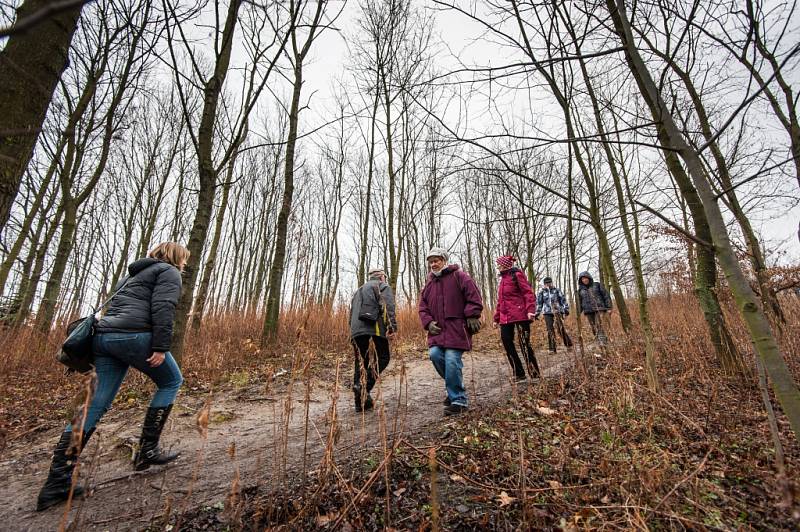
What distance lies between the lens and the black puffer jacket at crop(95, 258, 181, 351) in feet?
8.16

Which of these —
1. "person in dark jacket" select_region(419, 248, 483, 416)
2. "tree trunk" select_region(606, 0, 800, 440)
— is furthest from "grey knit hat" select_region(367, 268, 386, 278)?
"tree trunk" select_region(606, 0, 800, 440)

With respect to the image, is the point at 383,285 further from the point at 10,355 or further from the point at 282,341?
the point at 10,355

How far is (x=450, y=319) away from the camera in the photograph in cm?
373

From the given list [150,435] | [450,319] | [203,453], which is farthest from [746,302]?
[203,453]

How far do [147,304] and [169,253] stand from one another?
1.58 ft

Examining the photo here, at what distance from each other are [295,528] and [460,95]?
9.69ft

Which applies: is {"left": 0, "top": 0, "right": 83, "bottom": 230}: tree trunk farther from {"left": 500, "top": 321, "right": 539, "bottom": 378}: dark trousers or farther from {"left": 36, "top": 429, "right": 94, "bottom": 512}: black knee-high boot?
{"left": 500, "top": 321, "right": 539, "bottom": 378}: dark trousers

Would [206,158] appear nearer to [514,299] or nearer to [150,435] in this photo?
[150,435]

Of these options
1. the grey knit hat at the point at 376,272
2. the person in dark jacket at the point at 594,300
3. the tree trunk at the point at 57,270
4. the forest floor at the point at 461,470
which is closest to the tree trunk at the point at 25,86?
the forest floor at the point at 461,470

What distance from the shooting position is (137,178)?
12516mm

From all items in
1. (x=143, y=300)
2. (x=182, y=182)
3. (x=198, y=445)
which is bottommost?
(x=198, y=445)

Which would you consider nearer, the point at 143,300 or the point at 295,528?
the point at 295,528

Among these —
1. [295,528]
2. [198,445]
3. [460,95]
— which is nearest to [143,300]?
[198,445]

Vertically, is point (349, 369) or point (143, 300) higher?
point (143, 300)
